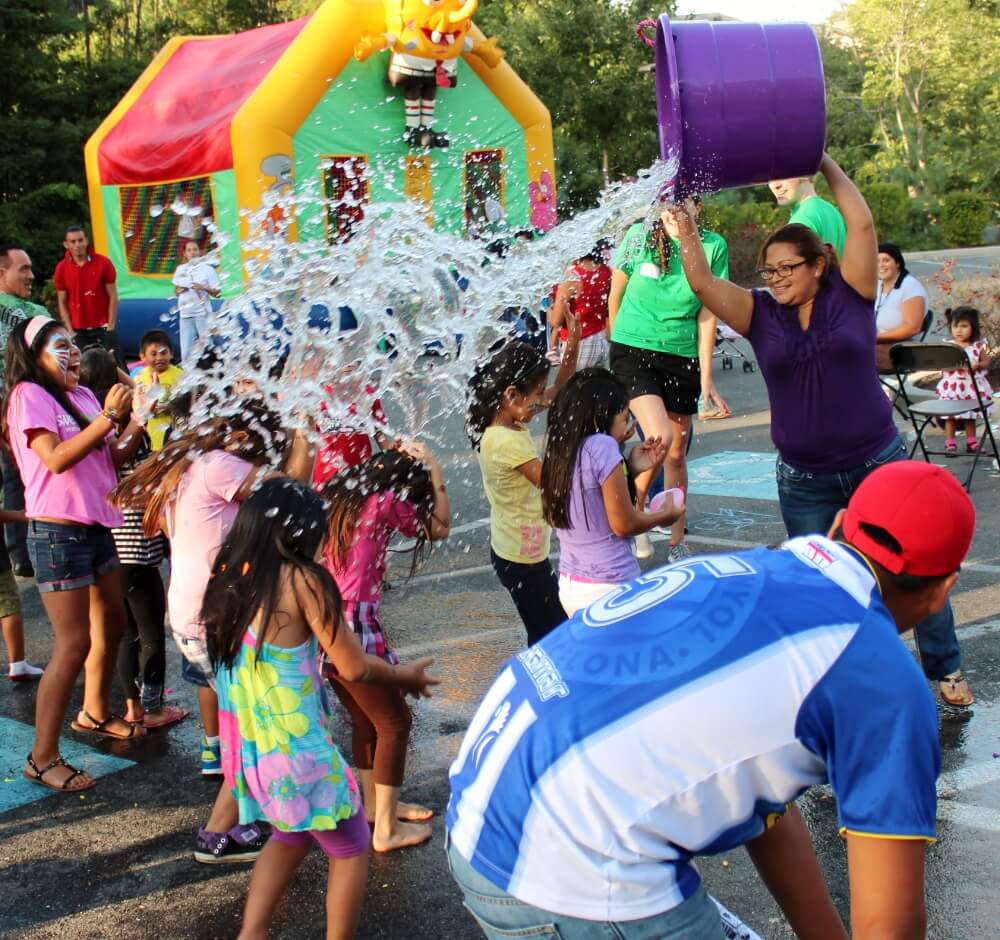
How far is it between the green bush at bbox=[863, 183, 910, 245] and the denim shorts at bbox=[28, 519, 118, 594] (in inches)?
1448

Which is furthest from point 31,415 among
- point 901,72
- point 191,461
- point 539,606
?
point 901,72

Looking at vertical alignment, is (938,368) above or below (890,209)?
above

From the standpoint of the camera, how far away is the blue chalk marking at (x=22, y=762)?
4625mm

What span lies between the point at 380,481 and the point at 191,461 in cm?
63

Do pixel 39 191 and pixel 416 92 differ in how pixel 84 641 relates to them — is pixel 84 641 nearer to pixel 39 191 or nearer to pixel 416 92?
pixel 416 92

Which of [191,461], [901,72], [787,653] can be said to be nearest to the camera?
[787,653]

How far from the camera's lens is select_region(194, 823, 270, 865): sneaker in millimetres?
4031

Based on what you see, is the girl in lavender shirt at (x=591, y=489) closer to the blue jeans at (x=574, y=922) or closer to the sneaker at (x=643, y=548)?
the blue jeans at (x=574, y=922)

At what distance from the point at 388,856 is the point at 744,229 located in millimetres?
25092

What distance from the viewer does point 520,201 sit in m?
16.1

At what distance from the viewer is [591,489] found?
422 cm

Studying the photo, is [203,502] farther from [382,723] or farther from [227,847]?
[227,847]

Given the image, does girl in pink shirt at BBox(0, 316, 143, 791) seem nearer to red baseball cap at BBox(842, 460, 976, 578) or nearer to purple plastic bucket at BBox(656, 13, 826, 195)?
purple plastic bucket at BBox(656, 13, 826, 195)

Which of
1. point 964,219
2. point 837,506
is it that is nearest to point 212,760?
point 837,506
